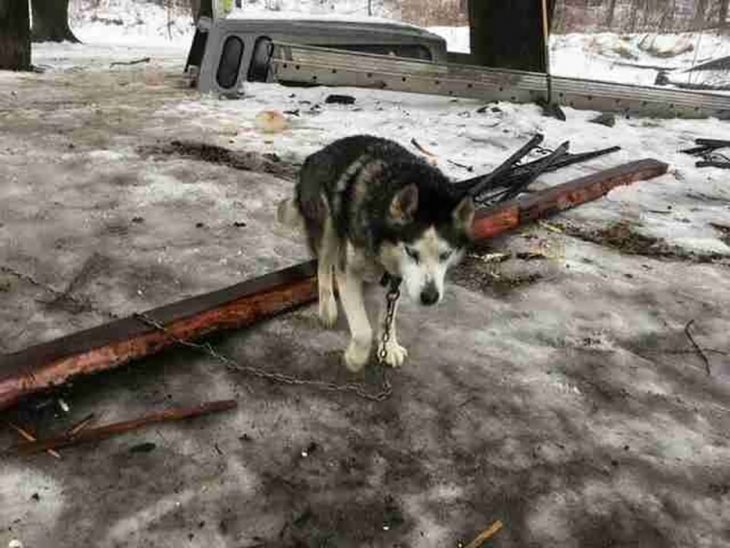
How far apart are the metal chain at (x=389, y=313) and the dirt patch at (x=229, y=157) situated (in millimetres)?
3145

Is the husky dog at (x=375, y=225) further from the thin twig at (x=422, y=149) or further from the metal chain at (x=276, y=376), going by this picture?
the thin twig at (x=422, y=149)

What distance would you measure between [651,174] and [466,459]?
510 centimetres

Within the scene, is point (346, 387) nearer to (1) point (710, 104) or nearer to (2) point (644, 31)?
(1) point (710, 104)

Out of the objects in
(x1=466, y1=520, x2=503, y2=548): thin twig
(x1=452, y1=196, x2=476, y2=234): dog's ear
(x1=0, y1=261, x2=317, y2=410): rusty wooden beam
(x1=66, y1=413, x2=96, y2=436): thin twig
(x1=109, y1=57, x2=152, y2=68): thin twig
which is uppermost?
(x1=452, y1=196, x2=476, y2=234): dog's ear

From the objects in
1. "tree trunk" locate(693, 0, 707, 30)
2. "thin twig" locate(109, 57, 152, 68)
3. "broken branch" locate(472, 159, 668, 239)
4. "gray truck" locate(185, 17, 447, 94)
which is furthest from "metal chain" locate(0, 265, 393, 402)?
"tree trunk" locate(693, 0, 707, 30)

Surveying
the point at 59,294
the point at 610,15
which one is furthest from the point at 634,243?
the point at 610,15

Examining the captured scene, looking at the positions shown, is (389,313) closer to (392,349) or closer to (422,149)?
(392,349)

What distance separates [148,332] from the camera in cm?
322

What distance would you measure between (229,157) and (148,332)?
385cm

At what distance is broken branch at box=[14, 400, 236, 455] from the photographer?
8.76 feet

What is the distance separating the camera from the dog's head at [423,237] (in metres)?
2.87

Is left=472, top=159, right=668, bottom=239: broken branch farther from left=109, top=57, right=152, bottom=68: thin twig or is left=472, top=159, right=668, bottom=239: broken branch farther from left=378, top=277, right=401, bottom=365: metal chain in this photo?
left=109, top=57, right=152, bottom=68: thin twig

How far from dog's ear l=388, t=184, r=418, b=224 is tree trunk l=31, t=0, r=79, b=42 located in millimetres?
17778

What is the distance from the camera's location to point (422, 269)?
290cm
